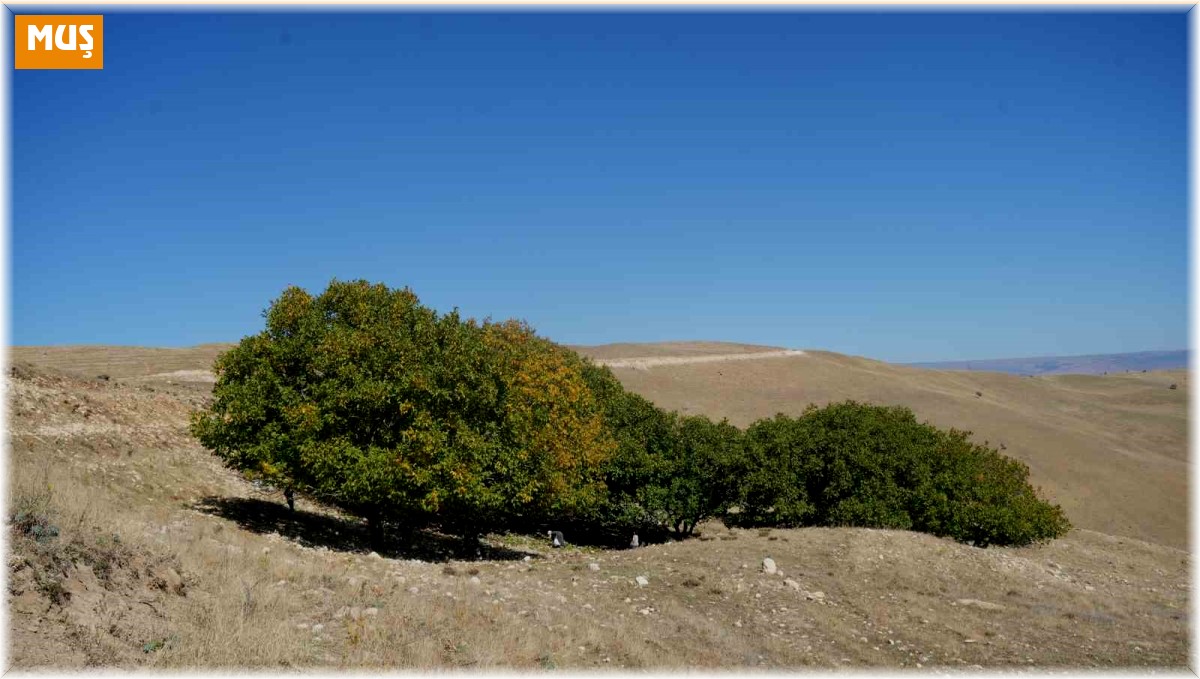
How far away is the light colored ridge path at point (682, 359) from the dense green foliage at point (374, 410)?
274ft

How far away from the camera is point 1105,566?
95.1ft

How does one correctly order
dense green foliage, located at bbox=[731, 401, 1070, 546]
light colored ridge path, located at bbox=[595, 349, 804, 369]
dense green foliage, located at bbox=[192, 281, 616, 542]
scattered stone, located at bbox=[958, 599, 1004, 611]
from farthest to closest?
1. light colored ridge path, located at bbox=[595, 349, 804, 369]
2. dense green foliage, located at bbox=[731, 401, 1070, 546]
3. dense green foliage, located at bbox=[192, 281, 616, 542]
4. scattered stone, located at bbox=[958, 599, 1004, 611]

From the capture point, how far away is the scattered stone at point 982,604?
64.8 ft

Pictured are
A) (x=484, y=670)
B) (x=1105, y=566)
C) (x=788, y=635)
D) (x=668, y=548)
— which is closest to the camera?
(x=484, y=670)

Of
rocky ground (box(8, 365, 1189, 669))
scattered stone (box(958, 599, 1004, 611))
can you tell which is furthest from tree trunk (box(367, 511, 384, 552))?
scattered stone (box(958, 599, 1004, 611))

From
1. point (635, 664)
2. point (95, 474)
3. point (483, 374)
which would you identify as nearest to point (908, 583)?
point (635, 664)

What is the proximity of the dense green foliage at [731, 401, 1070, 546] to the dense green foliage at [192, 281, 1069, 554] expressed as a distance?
8 centimetres

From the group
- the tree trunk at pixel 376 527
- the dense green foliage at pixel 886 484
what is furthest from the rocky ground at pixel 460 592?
the dense green foliage at pixel 886 484

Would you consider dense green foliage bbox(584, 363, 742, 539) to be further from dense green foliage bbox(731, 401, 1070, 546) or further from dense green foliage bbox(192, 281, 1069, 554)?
dense green foliage bbox(731, 401, 1070, 546)

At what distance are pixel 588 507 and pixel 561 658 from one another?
70.9 feet

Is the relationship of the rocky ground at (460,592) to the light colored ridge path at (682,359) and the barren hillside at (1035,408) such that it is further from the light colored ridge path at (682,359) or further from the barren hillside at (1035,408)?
the light colored ridge path at (682,359)

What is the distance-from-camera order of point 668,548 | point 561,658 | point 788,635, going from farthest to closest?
point 668,548, point 788,635, point 561,658

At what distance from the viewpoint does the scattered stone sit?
19766mm

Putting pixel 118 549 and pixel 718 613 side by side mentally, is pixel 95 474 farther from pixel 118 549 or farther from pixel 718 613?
pixel 718 613
